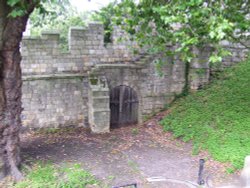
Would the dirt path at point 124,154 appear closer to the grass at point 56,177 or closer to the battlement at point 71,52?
the grass at point 56,177

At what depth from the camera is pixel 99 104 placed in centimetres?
1050

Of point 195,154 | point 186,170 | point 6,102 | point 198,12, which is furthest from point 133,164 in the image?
point 198,12

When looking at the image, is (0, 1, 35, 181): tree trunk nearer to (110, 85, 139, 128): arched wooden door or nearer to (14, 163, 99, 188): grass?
(14, 163, 99, 188): grass

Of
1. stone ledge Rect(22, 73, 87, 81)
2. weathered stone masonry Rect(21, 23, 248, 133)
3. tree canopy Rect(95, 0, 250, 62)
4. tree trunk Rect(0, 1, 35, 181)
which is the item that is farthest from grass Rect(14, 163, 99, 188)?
stone ledge Rect(22, 73, 87, 81)

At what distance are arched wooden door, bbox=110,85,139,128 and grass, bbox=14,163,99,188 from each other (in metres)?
4.64

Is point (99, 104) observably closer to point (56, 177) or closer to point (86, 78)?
point (86, 78)

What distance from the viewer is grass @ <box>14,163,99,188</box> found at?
6.40 meters

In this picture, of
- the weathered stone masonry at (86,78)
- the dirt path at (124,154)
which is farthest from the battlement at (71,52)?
the dirt path at (124,154)

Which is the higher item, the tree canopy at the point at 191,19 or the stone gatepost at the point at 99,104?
the tree canopy at the point at 191,19

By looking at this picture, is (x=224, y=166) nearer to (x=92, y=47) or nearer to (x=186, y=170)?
(x=186, y=170)

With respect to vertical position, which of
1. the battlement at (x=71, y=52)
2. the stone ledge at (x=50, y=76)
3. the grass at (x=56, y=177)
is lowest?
the grass at (x=56, y=177)

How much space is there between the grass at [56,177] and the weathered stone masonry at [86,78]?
3.57m

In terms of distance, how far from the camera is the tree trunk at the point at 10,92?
6.22 m

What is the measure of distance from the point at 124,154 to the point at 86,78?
3.89m
